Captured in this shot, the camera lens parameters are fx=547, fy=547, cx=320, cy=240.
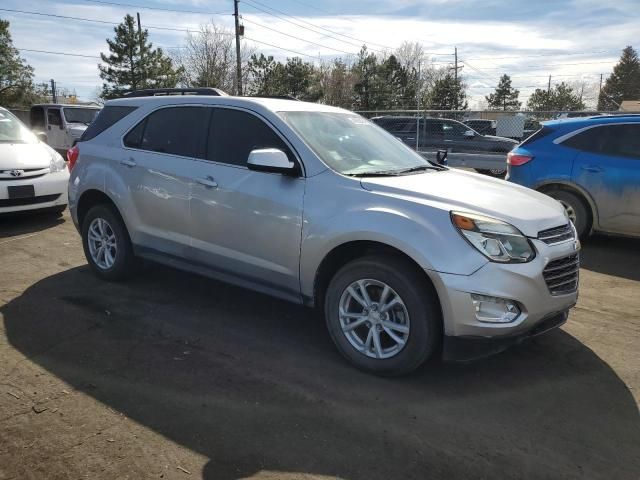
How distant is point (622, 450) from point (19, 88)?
158 feet

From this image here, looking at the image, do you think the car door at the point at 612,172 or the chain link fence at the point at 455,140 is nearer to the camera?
the car door at the point at 612,172

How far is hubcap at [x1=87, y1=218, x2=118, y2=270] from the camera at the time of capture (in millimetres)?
5324

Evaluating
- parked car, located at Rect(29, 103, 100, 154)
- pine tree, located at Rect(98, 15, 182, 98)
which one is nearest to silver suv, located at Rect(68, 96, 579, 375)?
parked car, located at Rect(29, 103, 100, 154)

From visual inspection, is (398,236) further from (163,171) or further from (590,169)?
(590,169)

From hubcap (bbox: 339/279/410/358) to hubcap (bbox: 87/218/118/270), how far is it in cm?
270

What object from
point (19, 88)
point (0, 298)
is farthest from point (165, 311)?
point (19, 88)

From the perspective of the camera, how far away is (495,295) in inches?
126

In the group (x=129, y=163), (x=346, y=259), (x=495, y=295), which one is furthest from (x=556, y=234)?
(x=129, y=163)

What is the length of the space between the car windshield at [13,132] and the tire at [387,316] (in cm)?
698

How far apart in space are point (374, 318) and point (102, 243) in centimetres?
314

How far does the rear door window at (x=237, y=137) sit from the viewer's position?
4211 millimetres

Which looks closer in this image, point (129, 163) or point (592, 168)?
point (129, 163)

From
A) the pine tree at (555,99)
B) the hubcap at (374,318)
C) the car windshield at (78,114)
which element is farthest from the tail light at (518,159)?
the pine tree at (555,99)

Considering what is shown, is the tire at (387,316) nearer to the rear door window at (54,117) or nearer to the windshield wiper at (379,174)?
the windshield wiper at (379,174)
